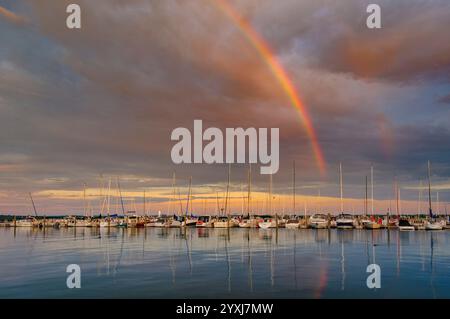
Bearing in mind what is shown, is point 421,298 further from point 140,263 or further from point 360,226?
point 360,226

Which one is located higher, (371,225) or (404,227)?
(371,225)

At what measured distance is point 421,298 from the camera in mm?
24078

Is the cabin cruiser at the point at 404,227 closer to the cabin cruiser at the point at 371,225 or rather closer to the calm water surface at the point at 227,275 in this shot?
the cabin cruiser at the point at 371,225

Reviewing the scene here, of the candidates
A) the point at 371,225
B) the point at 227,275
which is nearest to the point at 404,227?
the point at 371,225

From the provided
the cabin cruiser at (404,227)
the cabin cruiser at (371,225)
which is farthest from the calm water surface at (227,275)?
the cabin cruiser at (371,225)

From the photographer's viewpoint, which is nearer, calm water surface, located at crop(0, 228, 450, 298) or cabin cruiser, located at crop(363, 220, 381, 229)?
calm water surface, located at crop(0, 228, 450, 298)

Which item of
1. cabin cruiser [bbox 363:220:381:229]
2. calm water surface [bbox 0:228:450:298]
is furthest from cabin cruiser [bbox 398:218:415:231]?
calm water surface [bbox 0:228:450:298]

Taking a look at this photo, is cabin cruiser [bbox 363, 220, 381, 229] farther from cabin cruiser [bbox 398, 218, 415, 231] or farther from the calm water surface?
the calm water surface

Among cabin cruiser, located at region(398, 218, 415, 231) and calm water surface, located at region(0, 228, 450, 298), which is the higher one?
calm water surface, located at region(0, 228, 450, 298)

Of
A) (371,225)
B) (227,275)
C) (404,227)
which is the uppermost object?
(227,275)

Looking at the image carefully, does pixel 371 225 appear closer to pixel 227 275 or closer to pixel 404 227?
pixel 404 227

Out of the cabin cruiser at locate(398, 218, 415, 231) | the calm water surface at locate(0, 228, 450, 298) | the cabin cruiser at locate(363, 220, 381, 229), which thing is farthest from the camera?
the cabin cruiser at locate(363, 220, 381, 229)
